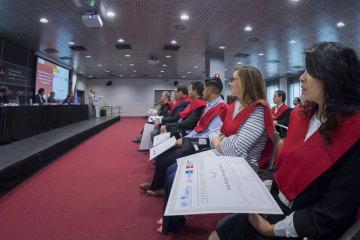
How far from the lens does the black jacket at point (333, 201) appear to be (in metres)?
0.60

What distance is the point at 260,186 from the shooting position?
0.68 meters

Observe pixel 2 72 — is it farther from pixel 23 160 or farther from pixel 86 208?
pixel 86 208

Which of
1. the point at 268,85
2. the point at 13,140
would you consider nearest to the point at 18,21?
the point at 13,140

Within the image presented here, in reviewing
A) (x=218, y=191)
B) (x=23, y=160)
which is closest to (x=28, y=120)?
(x=23, y=160)

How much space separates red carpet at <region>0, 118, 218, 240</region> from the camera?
156 cm

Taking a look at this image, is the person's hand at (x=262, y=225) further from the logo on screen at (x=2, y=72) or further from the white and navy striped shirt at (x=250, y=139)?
the logo on screen at (x=2, y=72)

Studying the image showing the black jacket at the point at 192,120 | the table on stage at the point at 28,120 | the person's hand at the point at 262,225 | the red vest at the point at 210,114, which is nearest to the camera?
the person's hand at the point at 262,225

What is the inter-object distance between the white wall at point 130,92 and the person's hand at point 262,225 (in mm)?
16464

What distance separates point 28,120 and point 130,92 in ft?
41.8

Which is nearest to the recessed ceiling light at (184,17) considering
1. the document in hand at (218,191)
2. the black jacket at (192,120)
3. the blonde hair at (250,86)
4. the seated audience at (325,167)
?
the black jacket at (192,120)

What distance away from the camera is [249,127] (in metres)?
1.22

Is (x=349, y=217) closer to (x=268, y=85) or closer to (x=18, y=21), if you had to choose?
(x=18, y=21)

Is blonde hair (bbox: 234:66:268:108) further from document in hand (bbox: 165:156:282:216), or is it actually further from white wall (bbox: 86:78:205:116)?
white wall (bbox: 86:78:205:116)

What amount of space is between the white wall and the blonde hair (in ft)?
51.6
